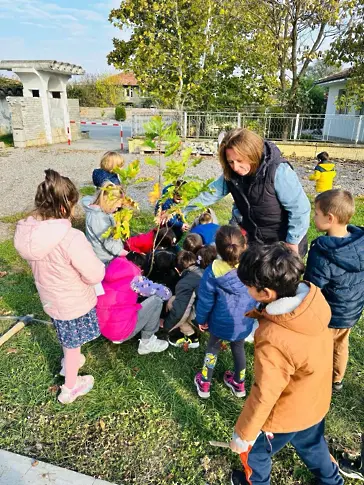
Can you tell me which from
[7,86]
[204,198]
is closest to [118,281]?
[204,198]

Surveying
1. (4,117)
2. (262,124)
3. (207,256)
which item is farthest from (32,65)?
(207,256)

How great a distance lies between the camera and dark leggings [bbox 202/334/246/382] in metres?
2.32

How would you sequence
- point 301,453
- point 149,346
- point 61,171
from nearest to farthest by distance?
point 301,453, point 149,346, point 61,171

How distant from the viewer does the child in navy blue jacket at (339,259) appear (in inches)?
80.0

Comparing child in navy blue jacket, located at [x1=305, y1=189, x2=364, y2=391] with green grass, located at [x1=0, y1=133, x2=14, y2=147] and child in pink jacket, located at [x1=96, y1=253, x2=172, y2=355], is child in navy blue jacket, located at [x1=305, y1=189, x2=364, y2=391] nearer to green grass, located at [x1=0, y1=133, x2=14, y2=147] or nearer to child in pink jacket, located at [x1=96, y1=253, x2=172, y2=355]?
child in pink jacket, located at [x1=96, y1=253, x2=172, y2=355]

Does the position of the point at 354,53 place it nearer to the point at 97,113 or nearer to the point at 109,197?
the point at 109,197

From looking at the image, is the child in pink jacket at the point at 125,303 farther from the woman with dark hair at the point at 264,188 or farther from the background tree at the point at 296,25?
the background tree at the point at 296,25

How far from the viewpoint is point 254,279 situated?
139 cm

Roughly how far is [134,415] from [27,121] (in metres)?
14.8

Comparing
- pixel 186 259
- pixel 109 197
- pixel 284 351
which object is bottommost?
pixel 186 259

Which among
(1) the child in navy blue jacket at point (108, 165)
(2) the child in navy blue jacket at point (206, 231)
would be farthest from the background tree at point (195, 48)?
(2) the child in navy blue jacket at point (206, 231)

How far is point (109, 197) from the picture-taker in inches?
101

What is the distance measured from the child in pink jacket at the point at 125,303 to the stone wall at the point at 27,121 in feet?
45.6

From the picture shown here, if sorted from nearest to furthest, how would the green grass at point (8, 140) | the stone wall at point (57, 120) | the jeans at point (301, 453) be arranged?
the jeans at point (301, 453) < the green grass at point (8, 140) < the stone wall at point (57, 120)
